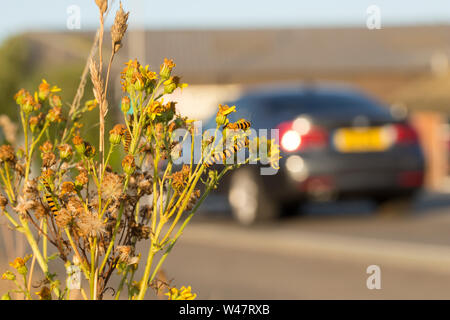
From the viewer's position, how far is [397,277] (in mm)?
6344

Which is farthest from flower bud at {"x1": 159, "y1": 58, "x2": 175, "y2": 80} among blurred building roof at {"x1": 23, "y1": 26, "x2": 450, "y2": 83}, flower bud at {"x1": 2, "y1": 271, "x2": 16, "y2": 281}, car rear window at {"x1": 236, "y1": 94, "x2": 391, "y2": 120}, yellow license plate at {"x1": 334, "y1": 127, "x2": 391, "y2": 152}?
blurred building roof at {"x1": 23, "y1": 26, "x2": 450, "y2": 83}

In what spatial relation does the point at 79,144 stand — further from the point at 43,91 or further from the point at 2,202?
the point at 43,91

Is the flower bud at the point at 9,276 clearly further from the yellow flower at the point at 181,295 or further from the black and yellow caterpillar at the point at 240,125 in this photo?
the black and yellow caterpillar at the point at 240,125

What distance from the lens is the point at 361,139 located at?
8867 mm

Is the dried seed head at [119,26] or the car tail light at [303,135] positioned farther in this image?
the car tail light at [303,135]

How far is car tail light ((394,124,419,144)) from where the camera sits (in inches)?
354

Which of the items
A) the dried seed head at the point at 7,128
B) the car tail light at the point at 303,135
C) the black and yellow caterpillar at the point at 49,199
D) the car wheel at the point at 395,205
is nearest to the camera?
the black and yellow caterpillar at the point at 49,199

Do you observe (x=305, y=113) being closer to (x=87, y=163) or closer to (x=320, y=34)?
(x=87, y=163)

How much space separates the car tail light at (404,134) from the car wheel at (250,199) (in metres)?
1.31

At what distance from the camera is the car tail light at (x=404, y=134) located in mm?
9000

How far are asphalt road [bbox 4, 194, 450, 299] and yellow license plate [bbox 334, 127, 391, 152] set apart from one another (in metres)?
0.76

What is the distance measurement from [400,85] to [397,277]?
3234cm

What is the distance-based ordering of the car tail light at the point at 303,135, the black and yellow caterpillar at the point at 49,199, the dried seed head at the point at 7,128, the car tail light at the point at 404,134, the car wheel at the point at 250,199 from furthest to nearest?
the car wheel at the point at 250,199 → the car tail light at the point at 404,134 → the car tail light at the point at 303,135 → the dried seed head at the point at 7,128 → the black and yellow caterpillar at the point at 49,199

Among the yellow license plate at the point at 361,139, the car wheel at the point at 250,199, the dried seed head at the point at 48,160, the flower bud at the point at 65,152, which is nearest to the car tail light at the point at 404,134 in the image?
the yellow license plate at the point at 361,139
